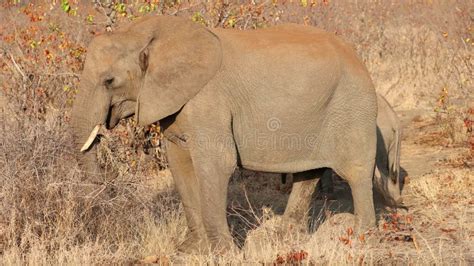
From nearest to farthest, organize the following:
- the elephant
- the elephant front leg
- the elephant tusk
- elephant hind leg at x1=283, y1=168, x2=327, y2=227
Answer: the elephant tusk
the elephant
the elephant front leg
elephant hind leg at x1=283, y1=168, x2=327, y2=227

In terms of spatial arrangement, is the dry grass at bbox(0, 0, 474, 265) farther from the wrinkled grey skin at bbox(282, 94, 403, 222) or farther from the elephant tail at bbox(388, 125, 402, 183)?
the elephant tail at bbox(388, 125, 402, 183)

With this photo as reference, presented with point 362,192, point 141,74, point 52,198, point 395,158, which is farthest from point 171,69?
point 395,158

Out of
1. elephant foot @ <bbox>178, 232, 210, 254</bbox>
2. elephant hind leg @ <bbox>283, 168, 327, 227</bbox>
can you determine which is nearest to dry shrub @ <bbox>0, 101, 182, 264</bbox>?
elephant foot @ <bbox>178, 232, 210, 254</bbox>

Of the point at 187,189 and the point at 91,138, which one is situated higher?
the point at 91,138

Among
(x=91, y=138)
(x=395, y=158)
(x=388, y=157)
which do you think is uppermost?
(x=91, y=138)

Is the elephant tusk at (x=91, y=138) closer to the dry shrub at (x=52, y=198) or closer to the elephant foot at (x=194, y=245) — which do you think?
the dry shrub at (x=52, y=198)

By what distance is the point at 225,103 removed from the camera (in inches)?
261

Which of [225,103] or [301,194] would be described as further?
[301,194]

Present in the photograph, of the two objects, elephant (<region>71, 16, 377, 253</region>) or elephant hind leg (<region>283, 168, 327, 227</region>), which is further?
elephant hind leg (<region>283, 168, 327, 227</region>)

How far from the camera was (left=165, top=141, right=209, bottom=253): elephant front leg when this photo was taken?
7027mm

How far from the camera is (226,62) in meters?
6.68

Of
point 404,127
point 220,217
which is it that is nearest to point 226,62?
point 220,217

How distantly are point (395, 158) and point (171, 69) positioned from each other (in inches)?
116

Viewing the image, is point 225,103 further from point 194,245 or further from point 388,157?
point 388,157
